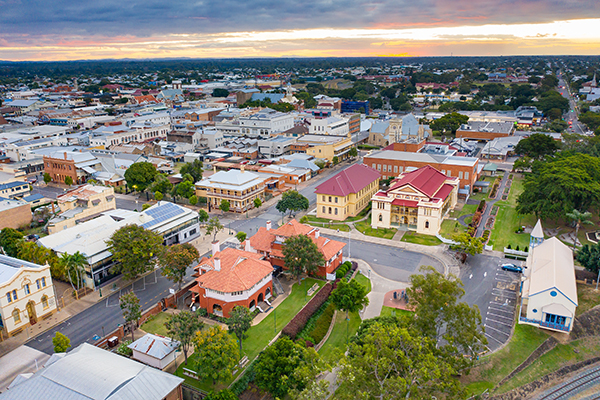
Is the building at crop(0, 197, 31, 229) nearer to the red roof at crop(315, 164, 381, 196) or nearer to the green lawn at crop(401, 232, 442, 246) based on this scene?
the red roof at crop(315, 164, 381, 196)

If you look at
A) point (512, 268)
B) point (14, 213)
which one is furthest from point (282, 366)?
point (14, 213)

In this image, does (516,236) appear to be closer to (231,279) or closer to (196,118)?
(231,279)

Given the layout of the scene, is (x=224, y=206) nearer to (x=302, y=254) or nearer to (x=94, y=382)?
(x=302, y=254)

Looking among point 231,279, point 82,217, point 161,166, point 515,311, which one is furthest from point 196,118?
point 515,311

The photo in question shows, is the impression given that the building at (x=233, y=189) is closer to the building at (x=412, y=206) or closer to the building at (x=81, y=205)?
the building at (x=81, y=205)

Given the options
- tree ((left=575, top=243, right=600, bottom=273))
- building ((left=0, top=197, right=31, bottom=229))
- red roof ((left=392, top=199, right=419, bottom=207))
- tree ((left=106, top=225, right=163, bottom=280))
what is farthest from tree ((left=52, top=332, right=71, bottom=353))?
tree ((left=575, top=243, right=600, bottom=273))
